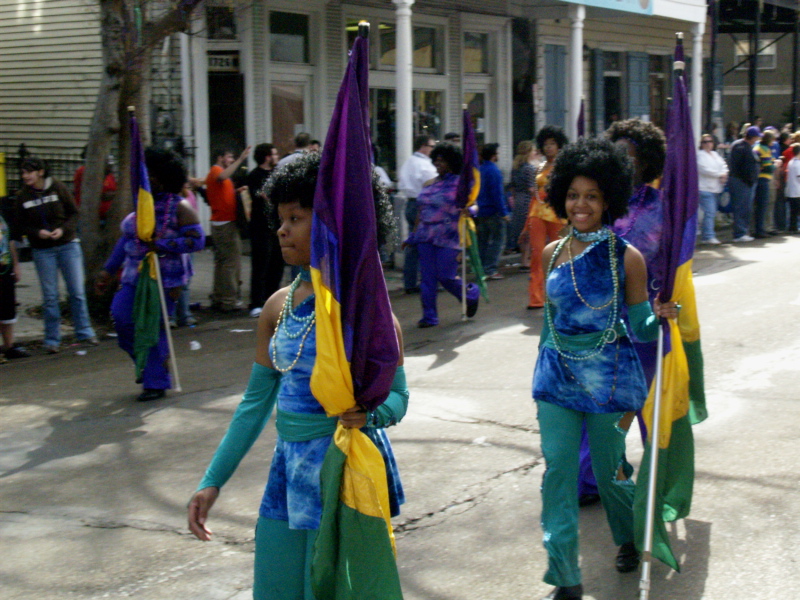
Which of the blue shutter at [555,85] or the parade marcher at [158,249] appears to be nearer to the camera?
the parade marcher at [158,249]

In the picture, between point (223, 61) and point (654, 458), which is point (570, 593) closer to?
point (654, 458)

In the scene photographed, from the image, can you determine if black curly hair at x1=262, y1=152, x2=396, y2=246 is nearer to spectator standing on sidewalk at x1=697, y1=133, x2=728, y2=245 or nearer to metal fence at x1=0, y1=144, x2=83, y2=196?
metal fence at x1=0, y1=144, x2=83, y2=196

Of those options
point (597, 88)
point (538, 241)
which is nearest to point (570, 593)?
point (538, 241)

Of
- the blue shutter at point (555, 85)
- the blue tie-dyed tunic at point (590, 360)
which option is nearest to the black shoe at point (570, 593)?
the blue tie-dyed tunic at point (590, 360)

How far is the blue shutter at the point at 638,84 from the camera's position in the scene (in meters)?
22.2

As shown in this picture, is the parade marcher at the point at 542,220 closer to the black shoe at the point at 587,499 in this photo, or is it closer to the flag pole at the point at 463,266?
the flag pole at the point at 463,266

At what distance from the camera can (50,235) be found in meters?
8.98

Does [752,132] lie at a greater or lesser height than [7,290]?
greater

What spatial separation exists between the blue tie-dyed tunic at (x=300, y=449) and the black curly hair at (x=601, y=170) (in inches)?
67.6

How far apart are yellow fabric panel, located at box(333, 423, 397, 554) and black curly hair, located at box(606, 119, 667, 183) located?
2913mm

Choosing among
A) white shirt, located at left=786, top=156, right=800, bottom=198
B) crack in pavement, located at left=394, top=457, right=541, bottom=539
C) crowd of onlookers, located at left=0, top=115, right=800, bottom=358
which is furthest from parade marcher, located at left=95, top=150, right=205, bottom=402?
white shirt, located at left=786, top=156, right=800, bottom=198

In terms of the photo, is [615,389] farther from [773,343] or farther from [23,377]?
[23,377]

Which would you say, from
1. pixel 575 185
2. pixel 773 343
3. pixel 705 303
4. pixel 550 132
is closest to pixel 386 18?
pixel 550 132

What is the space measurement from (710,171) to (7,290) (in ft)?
36.6
